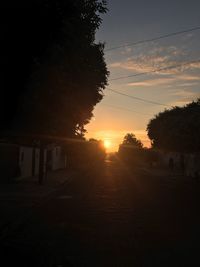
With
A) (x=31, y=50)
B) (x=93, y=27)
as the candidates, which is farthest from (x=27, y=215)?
(x=31, y=50)

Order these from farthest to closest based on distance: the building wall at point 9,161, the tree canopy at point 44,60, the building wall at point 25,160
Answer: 1. the building wall at point 25,160
2. the building wall at point 9,161
3. the tree canopy at point 44,60

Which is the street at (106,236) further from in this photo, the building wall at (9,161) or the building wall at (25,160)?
the building wall at (25,160)

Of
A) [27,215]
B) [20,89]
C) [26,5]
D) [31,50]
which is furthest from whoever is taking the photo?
[27,215]

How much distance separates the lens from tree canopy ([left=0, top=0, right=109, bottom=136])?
9.46 meters

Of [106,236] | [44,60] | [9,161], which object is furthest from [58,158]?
[44,60]

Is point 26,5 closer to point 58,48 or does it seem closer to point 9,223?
point 58,48

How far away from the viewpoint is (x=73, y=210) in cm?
1994

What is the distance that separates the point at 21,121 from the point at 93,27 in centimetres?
338

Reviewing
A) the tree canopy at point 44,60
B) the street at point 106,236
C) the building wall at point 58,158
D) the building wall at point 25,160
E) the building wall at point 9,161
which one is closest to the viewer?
the tree canopy at point 44,60

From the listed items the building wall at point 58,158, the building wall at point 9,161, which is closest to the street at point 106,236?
the building wall at point 9,161

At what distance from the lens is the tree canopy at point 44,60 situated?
946 centimetres

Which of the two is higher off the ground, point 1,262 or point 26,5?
point 26,5

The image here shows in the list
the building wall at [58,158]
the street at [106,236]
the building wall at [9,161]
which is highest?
the building wall at [58,158]

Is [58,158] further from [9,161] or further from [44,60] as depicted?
[44,60]
